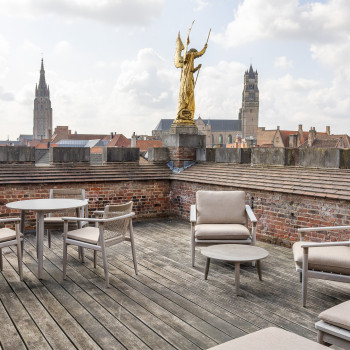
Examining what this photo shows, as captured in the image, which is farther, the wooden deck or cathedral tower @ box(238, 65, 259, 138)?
cathedral tower @ box(238, 65, 259, 138)

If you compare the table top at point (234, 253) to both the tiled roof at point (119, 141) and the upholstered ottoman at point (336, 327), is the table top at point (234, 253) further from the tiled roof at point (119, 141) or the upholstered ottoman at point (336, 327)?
the tiled roof at point (119, 141)

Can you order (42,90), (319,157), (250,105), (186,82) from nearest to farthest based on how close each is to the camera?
(319,157) → (186,82) → (42,90) → (250,105)

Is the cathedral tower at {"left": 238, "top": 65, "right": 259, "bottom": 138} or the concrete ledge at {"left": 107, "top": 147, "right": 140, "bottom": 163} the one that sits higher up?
the cathedral tower at {"left": 238, "top": 65, "right": 259, "bottom": 138}

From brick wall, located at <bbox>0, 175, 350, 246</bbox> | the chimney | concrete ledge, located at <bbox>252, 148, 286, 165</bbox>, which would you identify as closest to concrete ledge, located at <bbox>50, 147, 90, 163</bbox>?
brick wall, located at <bbox>0, 175, 350, 246</bbox>

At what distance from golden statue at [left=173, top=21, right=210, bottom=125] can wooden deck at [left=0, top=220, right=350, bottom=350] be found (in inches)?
164

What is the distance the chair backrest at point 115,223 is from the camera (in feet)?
15.5

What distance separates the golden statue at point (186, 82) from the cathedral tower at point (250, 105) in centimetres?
10256

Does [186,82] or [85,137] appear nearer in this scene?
[186,82]

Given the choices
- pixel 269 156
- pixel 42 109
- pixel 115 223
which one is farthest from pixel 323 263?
pixel 42 109

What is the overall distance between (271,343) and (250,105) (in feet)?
372

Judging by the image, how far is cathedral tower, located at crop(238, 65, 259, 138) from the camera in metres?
111

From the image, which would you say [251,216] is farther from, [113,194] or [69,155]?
[69,155]

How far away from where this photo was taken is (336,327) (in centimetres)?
248

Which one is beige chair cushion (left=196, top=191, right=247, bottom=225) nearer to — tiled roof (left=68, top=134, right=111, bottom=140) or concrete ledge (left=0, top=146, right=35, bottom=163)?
concrete ledge (left=0, top=146, right=35, bottom=163)
